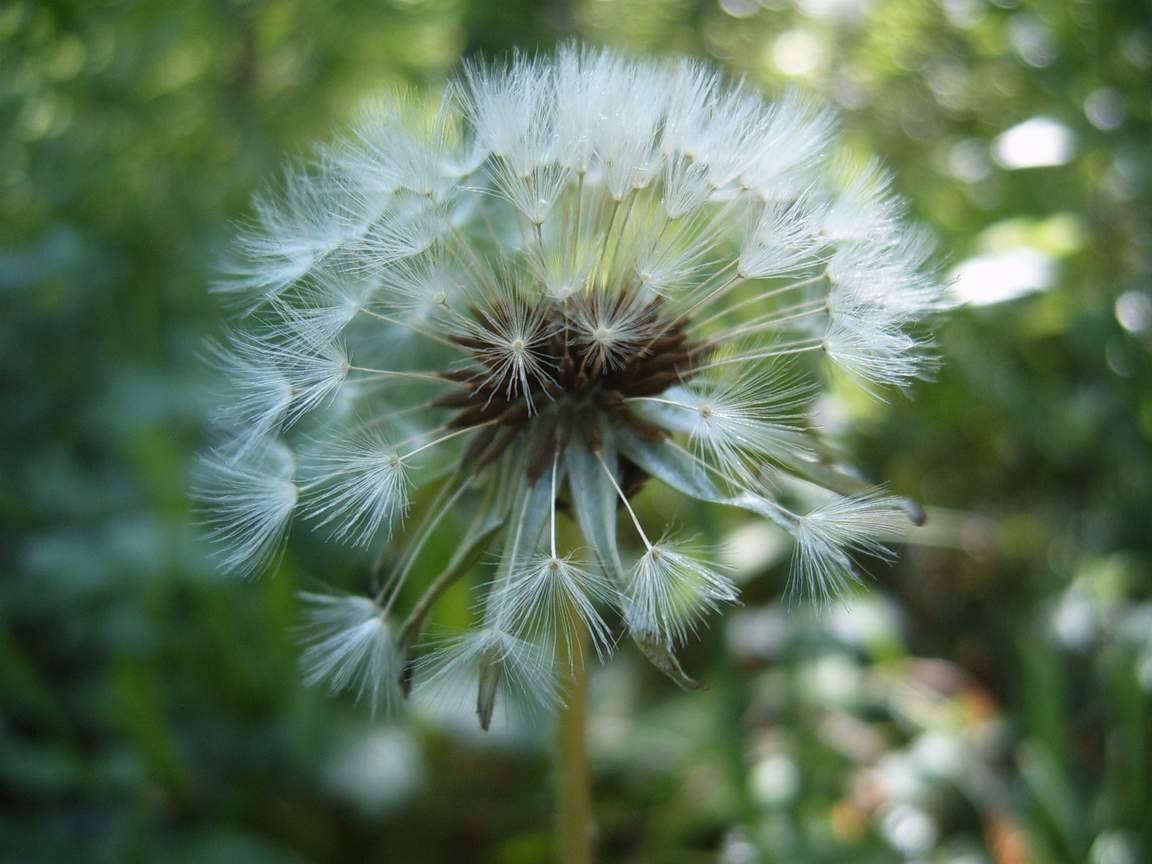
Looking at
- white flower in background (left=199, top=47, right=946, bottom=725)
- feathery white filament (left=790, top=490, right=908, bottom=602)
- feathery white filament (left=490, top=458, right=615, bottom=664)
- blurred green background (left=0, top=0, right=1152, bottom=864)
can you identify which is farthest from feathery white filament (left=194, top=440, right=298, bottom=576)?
feathery white filament (left=790, top=490, right=908, bottom=602)

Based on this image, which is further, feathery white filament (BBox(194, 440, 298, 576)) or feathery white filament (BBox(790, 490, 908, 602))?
feathery white filament (BBox(194, 440, 298, 576))

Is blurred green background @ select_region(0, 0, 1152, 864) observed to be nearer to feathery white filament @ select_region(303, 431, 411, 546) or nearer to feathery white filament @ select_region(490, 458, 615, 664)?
feathery white filament @ select_region(303, 431, 411, 546)

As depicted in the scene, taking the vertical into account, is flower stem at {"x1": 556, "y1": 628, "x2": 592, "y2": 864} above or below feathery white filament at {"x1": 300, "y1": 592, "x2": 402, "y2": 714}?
below

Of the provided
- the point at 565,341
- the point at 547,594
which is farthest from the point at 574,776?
the point at 565,341

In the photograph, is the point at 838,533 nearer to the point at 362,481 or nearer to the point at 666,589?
the point at 666,589

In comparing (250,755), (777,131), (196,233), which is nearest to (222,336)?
(196,233)

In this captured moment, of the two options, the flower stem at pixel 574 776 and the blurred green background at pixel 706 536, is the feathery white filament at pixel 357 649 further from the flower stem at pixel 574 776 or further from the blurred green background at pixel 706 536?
the blurred green background at pixel 706 536

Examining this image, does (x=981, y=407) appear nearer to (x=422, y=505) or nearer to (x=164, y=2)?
(x=422, y=505)
